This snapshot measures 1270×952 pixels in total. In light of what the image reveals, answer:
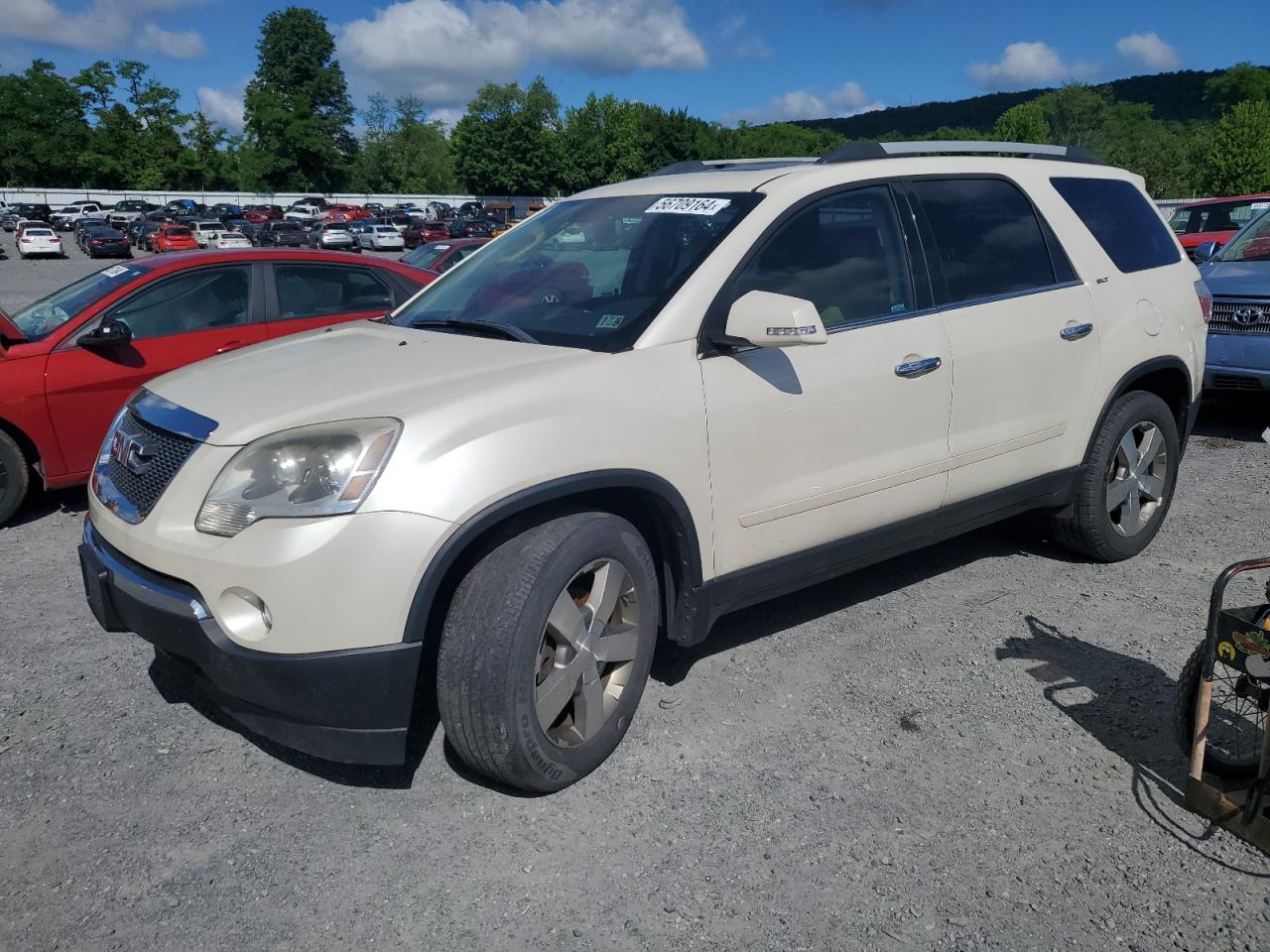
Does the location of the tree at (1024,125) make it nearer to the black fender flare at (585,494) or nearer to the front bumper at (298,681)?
the black fender flare at (585,494)

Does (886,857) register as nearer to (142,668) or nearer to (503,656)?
(503,656)

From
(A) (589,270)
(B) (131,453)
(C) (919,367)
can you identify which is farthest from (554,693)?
(C) (919,367)

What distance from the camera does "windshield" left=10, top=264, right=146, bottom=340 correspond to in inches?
242

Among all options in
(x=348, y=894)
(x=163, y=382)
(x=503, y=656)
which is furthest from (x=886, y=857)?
(x=163, y=382)

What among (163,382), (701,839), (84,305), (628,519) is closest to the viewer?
(701,839)

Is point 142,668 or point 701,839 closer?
point 701,839

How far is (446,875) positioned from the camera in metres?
2.77

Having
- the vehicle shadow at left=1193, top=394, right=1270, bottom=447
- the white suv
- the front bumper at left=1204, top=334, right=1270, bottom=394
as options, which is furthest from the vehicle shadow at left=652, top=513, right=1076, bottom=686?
the vehicle shadow at left=1193, top=394, right=1270, bottom=447

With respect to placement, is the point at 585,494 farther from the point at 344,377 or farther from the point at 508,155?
the point at 508,155

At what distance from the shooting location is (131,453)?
3223 millimetres

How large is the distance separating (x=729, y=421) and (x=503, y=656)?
1.07 metres

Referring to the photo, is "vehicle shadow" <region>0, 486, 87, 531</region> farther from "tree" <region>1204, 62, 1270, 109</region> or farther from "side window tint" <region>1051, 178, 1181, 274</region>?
"tree" <region>1204, 62, 1270, 109</region>

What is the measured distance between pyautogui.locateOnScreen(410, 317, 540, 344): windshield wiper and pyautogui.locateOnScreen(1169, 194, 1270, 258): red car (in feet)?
44.5

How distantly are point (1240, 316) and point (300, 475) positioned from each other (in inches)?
297
